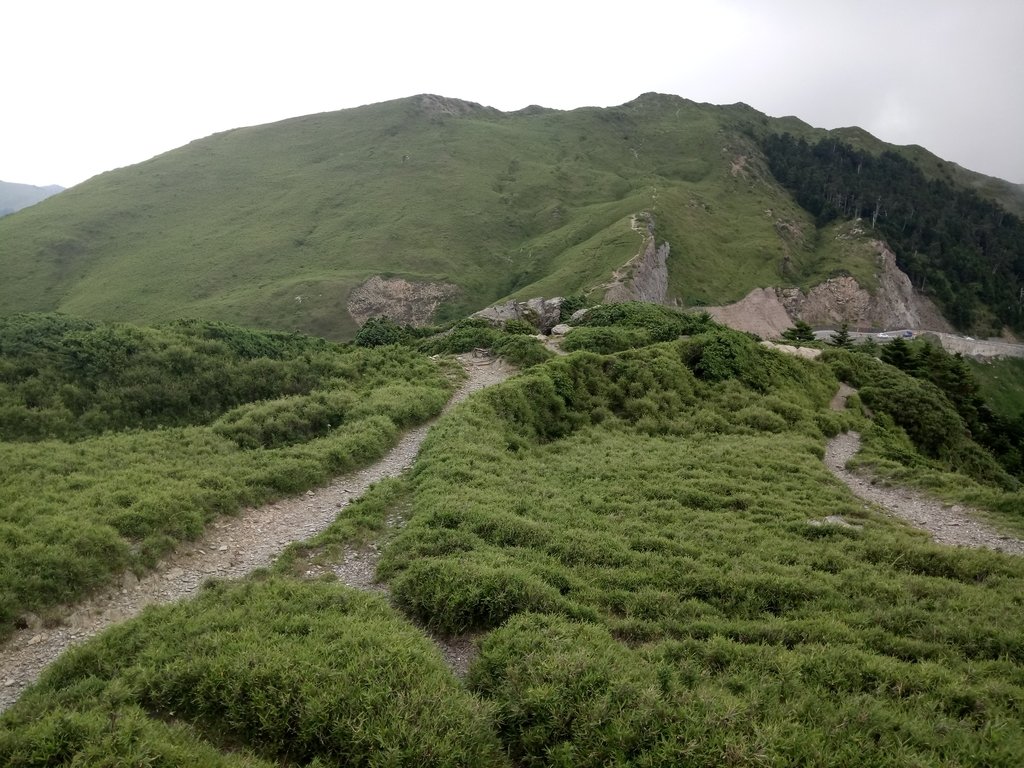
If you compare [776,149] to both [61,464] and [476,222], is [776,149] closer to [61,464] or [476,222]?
[476,222]

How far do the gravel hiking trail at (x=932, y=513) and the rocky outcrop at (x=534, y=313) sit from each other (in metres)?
28.1

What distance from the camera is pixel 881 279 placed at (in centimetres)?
10819

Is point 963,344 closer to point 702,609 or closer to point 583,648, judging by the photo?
point 702,609

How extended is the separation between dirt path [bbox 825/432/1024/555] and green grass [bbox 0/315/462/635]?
17629 millimetres

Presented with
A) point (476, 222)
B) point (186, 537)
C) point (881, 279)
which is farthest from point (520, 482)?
point (881, 279)

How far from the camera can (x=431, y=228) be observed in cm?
9994

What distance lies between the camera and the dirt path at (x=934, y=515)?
1506 cm

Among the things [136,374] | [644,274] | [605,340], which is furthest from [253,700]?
[644,274]

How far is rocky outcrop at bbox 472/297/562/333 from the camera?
1891 inches

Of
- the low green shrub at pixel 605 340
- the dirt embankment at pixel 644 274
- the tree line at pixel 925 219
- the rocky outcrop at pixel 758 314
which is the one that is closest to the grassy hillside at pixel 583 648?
the low green shrub at pixel 605 340

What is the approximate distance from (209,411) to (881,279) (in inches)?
4816

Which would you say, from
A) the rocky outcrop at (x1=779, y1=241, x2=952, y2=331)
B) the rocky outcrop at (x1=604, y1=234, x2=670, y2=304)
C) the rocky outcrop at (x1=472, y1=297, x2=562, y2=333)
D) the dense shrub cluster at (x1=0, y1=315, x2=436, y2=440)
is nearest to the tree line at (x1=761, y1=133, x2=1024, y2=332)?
the rocky outcrop at (x1=779, y1=241, x2=952, y2=331)

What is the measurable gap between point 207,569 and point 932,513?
2108cm

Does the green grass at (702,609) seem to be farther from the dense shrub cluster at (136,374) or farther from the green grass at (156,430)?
the dense shrub cluster at (136,374)
